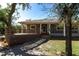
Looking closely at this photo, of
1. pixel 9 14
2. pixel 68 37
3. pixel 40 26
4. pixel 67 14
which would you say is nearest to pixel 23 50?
pixel 40 26

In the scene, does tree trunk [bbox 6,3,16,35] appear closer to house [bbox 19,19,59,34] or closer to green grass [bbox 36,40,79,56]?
house [bbox 19,19,59,34]

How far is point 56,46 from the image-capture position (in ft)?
12.1

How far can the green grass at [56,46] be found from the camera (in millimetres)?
3690

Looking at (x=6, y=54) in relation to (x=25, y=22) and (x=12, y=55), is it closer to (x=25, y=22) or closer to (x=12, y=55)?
(x=12, y=55)

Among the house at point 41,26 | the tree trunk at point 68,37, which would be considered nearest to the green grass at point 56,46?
the tree trunk at point 68,37

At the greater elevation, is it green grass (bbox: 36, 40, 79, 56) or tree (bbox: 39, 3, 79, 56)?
tree (bbox: 39, 3, 79, 56)

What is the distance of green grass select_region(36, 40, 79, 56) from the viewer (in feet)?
12.1

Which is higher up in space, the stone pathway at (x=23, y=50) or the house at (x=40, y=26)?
the house at (x=40, y=26)

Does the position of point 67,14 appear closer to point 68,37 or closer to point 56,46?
point 68,37

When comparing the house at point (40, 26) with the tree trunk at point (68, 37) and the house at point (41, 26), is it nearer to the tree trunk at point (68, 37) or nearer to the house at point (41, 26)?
the house at point (41, 26)

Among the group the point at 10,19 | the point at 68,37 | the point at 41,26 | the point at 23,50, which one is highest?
the point at 10,19

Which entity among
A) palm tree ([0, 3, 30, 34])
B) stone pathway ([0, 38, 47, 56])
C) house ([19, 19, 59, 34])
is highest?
palm tree ([0, 3, 30, 34])

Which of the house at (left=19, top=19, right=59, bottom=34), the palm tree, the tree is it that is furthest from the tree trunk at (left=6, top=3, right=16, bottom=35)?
the tree

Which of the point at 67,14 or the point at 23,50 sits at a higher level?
the point at 67,14
